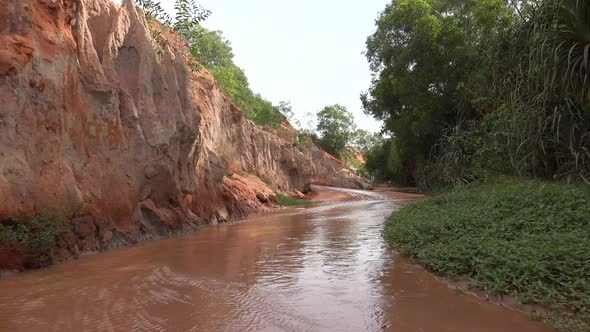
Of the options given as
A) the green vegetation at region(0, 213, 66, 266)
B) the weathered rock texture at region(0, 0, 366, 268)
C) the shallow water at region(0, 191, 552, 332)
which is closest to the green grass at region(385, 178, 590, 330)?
the shallow water at region(0, 191, 552, 332)

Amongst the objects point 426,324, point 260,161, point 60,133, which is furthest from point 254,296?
point 260,161

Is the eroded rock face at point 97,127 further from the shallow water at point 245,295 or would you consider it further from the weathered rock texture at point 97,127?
the shallow water at point 245,295

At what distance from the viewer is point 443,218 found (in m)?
8.38

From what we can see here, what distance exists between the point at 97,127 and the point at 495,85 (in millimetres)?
10147

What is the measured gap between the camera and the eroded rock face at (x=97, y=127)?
7066 millimetres

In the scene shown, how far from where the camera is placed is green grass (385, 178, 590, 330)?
14.2ft

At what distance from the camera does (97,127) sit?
30.1 ft

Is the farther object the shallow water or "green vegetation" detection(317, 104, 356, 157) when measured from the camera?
"green vegetation" detection(317, 104, 356, 157)

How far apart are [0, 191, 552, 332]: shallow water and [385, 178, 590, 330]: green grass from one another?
354 millimetres

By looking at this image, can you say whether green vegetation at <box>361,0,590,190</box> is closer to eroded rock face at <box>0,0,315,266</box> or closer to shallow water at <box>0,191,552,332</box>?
shallow water at <box>0,191,552,332</box>

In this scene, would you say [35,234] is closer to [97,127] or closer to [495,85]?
[97,127]

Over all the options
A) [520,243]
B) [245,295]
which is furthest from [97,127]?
[520,243]

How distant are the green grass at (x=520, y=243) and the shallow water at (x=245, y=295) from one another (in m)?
0.35

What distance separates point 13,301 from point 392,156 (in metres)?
35.0
